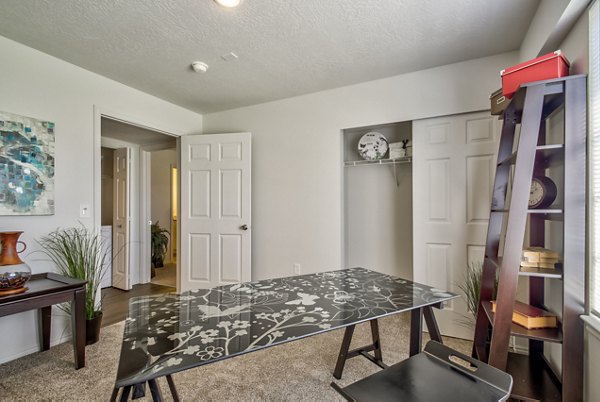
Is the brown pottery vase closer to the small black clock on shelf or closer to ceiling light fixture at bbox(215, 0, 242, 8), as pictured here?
ceiling light fixture at bbox(215, 0, 242, 8)

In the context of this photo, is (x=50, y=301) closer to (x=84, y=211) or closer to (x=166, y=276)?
(x=84, y=211)

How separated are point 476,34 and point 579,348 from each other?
2.04 metres

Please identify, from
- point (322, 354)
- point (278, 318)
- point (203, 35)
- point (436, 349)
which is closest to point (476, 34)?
point (203, 35)

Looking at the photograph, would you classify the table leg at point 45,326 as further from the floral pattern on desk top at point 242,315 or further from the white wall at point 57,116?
the floral pattern on desk top at point 242,315

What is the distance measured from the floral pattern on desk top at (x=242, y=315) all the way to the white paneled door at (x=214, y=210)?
1924 mm

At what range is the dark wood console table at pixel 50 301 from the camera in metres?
1.81

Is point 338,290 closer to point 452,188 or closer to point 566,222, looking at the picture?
point 566,222

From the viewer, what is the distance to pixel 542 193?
159 centimetres

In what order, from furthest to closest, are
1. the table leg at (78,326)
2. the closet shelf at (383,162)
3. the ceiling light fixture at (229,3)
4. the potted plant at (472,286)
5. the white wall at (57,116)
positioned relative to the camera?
the closet shelf at (383,162) < the potted plant at (472,286) < the white wall at (57,116) < the table leg at (78,326) < the ceiling light fixture at (229,3)

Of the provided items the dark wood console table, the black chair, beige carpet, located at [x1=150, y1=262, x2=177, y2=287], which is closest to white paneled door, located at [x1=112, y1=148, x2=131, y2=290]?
beige carpet, located at [x1=150, y1=262, x2=177, y2=287]

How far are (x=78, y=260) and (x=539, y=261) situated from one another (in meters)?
3.23

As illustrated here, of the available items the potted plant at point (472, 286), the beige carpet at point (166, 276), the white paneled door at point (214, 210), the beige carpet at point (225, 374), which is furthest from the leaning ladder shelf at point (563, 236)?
the beige carpet at point (166, 276)

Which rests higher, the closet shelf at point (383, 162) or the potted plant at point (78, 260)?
the closet shelf at point (383, 162)

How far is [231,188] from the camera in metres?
3.56
